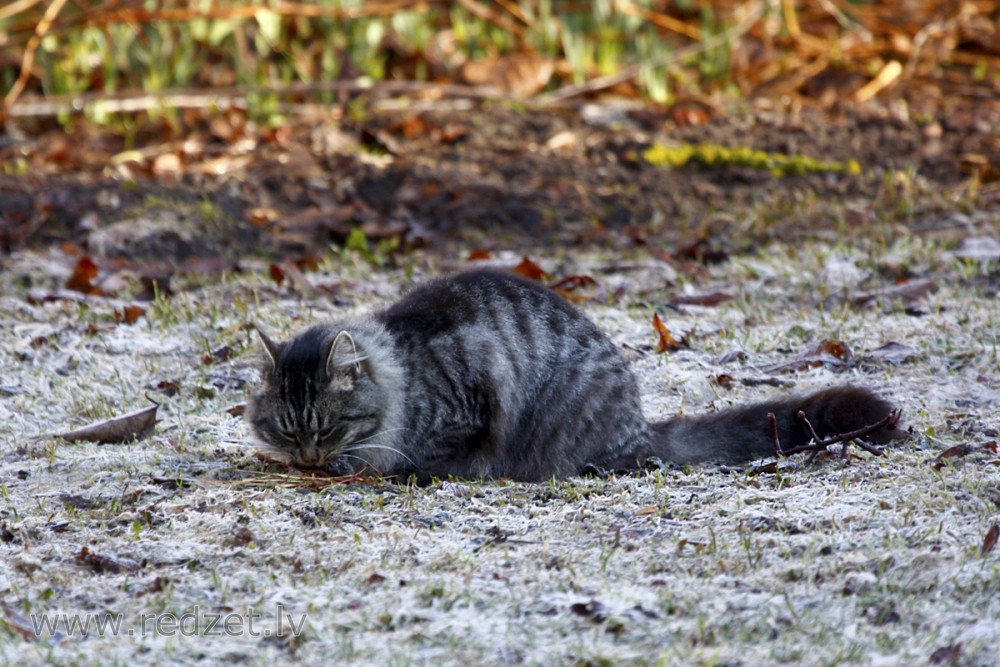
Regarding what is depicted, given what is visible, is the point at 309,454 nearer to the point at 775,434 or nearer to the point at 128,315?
the point at 775,434

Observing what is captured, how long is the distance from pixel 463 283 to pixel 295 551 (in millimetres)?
1352

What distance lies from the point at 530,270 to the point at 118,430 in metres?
2.51

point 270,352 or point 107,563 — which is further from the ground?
point 270,352

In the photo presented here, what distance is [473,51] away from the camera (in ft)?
34.1

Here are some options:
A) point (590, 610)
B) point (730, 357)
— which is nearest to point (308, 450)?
point (590, 610)

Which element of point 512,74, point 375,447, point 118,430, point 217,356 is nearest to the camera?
point 375,447

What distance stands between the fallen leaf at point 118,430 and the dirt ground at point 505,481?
5cm

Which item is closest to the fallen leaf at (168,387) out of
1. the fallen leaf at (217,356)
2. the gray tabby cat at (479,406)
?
the fallen leaf at (217,356)

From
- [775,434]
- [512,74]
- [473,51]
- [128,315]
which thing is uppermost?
[473,51]

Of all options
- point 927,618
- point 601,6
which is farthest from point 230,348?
point 601,6

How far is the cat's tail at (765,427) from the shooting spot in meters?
4.14

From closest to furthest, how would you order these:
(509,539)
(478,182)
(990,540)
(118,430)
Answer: (990,540) < (509,539) < (118,430) < (478,182)

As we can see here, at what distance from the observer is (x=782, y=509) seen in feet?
11.8

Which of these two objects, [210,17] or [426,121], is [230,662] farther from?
[210,17]
